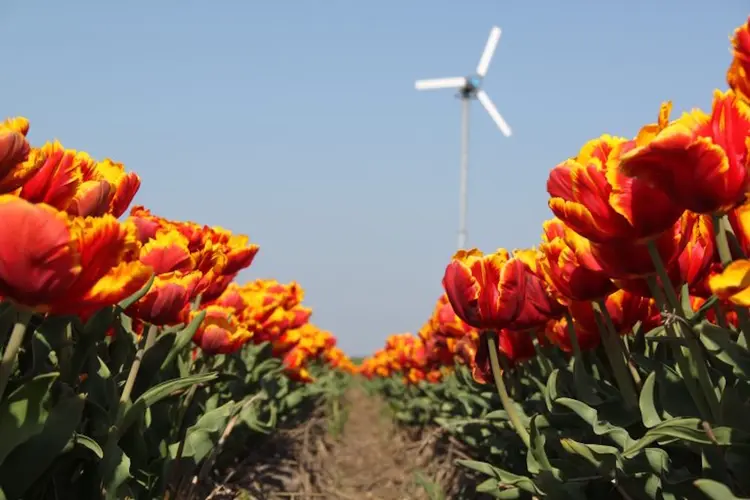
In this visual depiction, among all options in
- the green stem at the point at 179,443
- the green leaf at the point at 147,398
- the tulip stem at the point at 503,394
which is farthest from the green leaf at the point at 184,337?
the tulip stem at the point at 503,394

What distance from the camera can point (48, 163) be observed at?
5.60ft

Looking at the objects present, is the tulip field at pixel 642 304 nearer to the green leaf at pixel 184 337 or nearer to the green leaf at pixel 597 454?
the green leaf at pixel 597 454

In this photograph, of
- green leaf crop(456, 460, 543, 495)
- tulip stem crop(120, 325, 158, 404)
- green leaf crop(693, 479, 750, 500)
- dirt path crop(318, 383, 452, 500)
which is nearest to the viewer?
green leaf crop(693, 479, 750, 500)

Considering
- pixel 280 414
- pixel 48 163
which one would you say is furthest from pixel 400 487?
pixel 48 163

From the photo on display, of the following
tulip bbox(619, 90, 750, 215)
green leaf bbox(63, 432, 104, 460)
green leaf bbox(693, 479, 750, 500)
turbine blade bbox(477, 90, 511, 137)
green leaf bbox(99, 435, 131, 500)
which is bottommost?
green leaf bbox(693, 479, 750, 500)

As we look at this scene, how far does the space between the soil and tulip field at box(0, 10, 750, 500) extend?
2.41 feet

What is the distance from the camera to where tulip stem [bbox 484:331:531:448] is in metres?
2.26

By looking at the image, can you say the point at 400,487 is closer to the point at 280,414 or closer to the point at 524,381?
the point at 280,414

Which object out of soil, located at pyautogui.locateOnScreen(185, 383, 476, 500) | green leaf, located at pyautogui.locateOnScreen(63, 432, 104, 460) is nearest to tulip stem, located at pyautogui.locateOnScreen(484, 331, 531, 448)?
soil, located at pyautogui.locateOnScreen(185, 383, 476, 500)

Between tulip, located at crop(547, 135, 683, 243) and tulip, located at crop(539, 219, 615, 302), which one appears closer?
tulip, located at crop(547, 135, 683, 243)

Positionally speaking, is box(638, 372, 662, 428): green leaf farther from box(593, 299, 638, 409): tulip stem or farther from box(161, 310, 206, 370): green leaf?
box(161, 310, 206, 370): green leaf

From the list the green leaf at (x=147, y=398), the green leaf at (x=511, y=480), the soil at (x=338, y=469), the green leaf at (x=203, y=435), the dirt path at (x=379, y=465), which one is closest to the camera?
the green leaf at (x=147, y=398)

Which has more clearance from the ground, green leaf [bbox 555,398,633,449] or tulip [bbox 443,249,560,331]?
tulip [bbox 443,249,560,331]

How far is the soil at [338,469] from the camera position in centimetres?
450
